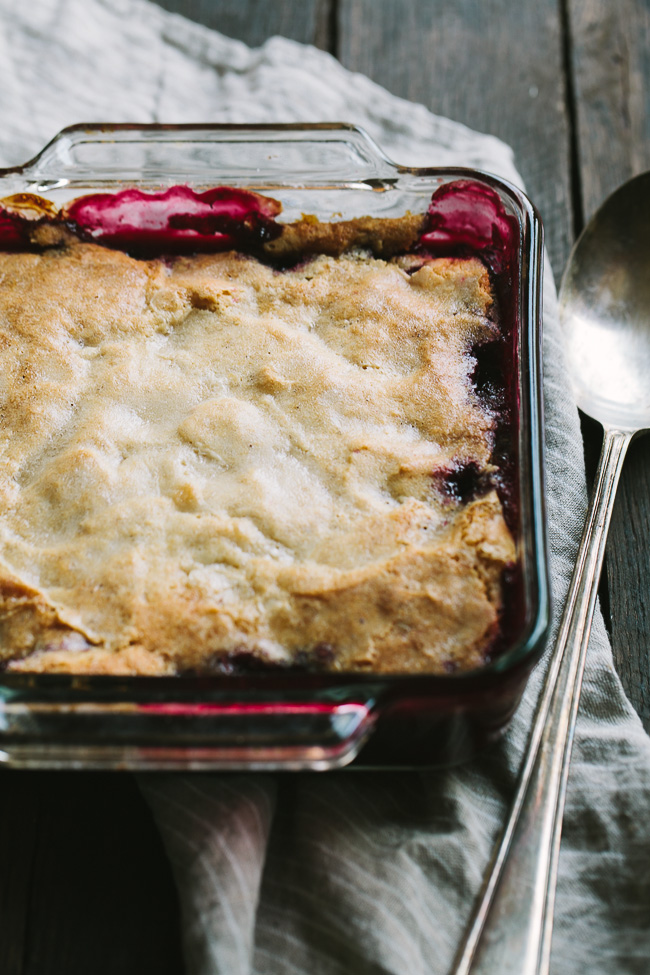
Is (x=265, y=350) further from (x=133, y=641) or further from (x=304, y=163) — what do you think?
(x=133, y=641)

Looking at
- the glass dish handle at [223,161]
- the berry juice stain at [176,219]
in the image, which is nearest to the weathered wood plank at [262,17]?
the glass dish handle at [223,161]

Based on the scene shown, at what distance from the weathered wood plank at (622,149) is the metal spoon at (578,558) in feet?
0.31

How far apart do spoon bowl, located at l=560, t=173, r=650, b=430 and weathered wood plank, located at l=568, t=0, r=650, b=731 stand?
101 mm

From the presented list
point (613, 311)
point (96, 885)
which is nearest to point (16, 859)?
point (96, 885)

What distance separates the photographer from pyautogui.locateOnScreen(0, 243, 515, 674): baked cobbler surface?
111 centimetres

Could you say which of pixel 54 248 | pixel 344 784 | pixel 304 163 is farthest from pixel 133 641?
pixel 304 163

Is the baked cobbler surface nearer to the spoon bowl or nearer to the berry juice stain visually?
the berry juice stain

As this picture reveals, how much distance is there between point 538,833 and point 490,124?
5.38ft

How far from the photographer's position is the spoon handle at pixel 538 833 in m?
1.03

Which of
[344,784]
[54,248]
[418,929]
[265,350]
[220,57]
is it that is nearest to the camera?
[418,929]

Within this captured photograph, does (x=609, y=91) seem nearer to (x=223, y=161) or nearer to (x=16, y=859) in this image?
(x=223, y=161)

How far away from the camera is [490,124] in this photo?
2121 millimetres

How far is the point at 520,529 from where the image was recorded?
110cm

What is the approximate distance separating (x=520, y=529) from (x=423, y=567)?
0.43 ft
